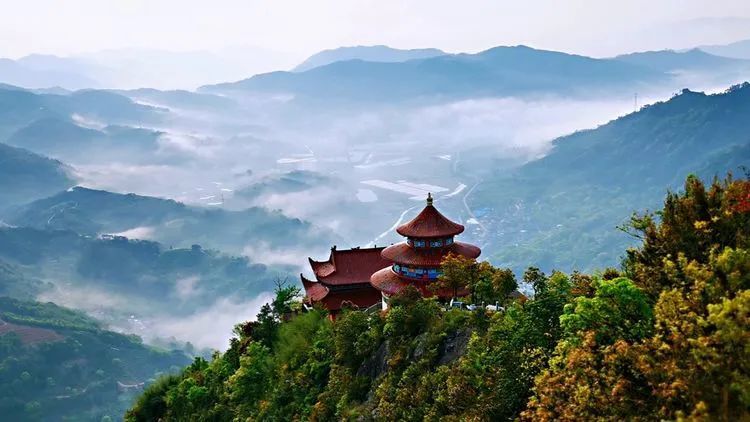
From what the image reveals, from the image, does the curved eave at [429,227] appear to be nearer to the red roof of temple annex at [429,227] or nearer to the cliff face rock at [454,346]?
the red roof of temple annex at [429,227]

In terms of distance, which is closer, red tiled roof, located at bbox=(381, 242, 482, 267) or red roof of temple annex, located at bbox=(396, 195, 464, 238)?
red tiled roof, located at bbox=(381, 242, 482, 267)

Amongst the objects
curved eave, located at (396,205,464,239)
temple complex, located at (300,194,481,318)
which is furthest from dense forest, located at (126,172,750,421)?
curved eave, located at (396,205,464,239)

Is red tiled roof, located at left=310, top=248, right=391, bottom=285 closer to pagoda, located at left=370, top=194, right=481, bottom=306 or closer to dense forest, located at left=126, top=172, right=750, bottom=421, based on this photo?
pagoda, located at left=370, top=194, right=481, bottom=306

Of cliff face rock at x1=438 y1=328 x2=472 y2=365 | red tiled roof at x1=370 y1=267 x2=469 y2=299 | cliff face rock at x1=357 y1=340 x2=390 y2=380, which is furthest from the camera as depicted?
red tiled roof at x1=370 y1=267 x2=469 y2=299

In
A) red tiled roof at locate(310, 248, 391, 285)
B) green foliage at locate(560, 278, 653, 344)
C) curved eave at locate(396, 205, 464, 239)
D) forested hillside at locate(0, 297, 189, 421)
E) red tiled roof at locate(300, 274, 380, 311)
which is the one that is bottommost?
forested hillside at locate(0, 297, 189, 421)

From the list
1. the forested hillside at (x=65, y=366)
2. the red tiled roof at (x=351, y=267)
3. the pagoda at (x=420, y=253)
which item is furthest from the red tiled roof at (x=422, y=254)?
the forested hillside at (x=65, y=366)

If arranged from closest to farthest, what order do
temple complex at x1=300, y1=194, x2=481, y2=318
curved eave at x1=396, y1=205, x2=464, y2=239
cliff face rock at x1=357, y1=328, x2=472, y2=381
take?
1. cliff face rock at x1=357, y1=328, x2=472, y2=381
2. temple complex at x1=300, y1=194, x2=481, y2=318
3. curved eave at x1=396, y1=205, x2=464, y2=239

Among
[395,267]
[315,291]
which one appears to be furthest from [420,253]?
[315,291]
